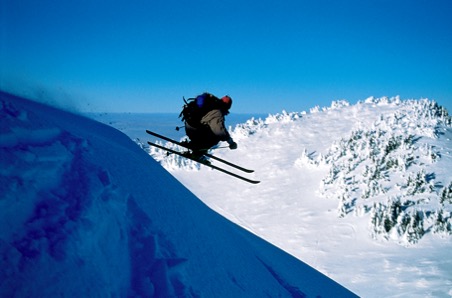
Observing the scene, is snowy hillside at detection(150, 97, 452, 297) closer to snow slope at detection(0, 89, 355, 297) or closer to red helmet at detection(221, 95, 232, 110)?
red helmet at detection(221, 95, 232, 110)

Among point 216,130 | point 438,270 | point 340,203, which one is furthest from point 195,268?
point 340,203

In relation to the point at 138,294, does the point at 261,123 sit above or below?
above

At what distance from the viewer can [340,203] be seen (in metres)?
23.8

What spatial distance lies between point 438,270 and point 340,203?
326 inches

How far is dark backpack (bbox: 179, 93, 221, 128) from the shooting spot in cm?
725

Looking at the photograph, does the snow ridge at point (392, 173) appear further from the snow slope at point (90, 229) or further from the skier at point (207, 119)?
the snow slope at point (90, 229)

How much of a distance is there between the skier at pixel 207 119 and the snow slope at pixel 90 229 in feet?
6.29

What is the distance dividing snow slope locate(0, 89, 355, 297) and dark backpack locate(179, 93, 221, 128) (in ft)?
6.38

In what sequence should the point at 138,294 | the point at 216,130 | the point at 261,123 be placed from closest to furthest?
the point at 138,294
the point at 216,130
the point at 261,123

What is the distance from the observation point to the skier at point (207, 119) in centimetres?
715

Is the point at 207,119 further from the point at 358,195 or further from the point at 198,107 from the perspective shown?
the point at 358,195

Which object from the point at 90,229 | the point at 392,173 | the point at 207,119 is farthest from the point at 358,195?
the point at 90,229

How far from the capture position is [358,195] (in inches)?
984

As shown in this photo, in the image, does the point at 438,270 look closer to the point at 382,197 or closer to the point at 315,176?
Result: the point at 382,197
